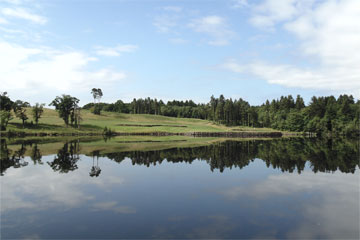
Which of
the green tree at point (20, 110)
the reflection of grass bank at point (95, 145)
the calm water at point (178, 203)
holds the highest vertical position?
the green tree at point (20, 110)

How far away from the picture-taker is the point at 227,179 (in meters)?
24.7

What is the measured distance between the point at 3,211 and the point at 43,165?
17963 millimetres

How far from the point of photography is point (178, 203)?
16.9 metres

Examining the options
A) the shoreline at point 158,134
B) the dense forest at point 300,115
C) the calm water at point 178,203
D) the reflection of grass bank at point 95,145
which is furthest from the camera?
the dense forest at point 300,115

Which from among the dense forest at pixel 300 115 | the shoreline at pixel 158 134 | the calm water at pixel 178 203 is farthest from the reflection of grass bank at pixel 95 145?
the dense forest at pixel 300 115

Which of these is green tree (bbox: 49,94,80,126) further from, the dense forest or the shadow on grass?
the dense forest

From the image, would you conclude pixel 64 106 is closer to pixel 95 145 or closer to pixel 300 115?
pixel 95 145

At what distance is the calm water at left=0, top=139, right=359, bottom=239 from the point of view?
496 inches

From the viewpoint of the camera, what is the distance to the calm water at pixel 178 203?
1260cm

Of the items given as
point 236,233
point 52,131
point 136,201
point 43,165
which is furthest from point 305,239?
point 52,131

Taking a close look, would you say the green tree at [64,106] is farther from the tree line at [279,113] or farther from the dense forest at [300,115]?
the dense forest at [300,115]

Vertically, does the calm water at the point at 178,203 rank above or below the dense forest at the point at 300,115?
below

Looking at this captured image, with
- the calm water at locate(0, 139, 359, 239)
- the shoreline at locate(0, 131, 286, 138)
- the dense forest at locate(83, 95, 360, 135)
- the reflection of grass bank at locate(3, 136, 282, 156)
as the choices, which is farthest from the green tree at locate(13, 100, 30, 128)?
the dense forest at locate(83, 95, 360, 135)

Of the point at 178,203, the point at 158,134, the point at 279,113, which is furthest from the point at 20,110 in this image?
the point at 279,113
